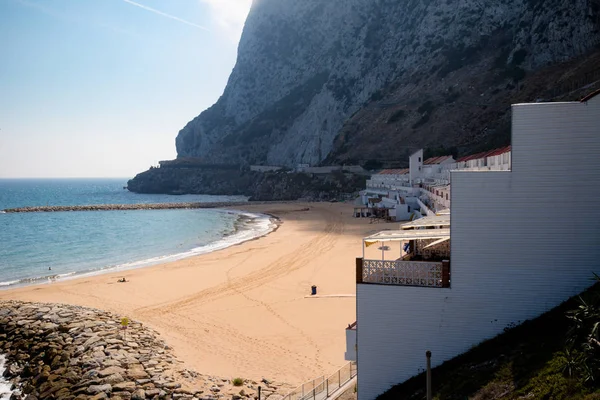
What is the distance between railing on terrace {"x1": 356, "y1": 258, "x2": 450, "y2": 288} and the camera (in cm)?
1059

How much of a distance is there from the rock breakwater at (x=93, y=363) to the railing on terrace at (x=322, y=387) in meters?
0.77

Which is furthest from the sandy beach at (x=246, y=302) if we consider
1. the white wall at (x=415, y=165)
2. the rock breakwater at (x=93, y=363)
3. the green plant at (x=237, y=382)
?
the white wall at (x=415, y=165)

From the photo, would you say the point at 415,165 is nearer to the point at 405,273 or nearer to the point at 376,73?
the point at 405,273

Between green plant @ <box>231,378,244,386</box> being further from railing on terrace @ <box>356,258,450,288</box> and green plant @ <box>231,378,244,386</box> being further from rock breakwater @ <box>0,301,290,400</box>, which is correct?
railing on terrace @ <box>356,258,450,288</box>

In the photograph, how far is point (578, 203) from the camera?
9.95m

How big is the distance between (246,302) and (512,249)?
1574 cm

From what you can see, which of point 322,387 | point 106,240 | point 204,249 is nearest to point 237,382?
point 322,387

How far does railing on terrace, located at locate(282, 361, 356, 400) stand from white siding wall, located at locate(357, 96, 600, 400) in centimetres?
219

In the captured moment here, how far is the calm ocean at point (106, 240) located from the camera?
36.3 metres

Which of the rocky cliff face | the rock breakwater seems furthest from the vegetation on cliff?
the rock breakwater

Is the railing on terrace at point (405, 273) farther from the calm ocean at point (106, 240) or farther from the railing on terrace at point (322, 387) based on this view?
the calm ocean at point (106, 240)

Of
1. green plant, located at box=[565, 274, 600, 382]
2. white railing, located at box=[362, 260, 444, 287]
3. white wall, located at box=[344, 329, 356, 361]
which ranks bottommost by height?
white wall, located at box=[344, 329, 356, 361]

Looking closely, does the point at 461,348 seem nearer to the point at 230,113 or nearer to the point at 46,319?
the point at 46,319

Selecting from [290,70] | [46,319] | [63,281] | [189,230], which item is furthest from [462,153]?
[290,70]
